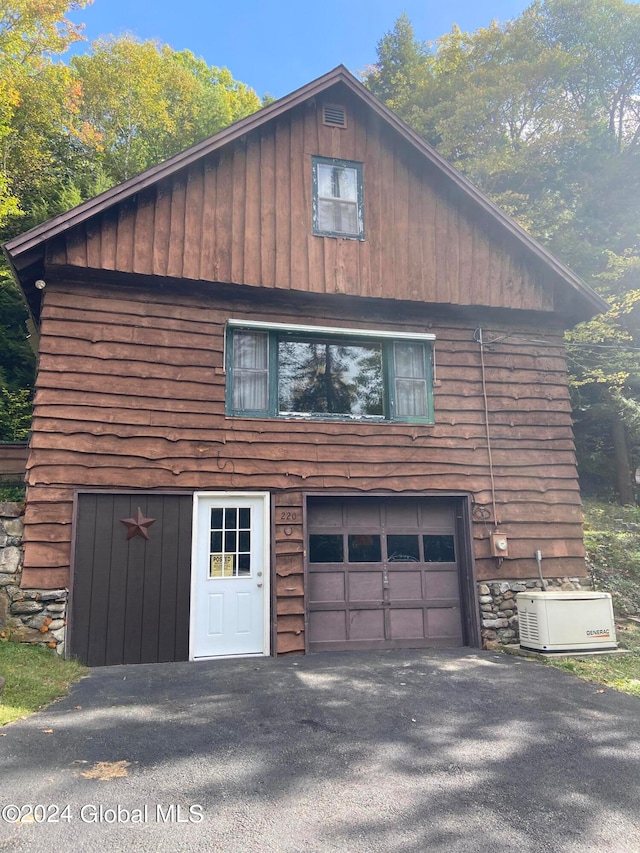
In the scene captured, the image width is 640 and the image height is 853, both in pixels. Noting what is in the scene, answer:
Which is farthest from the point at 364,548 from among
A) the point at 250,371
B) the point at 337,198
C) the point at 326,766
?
the point at 337,198

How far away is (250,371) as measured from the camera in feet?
26.8

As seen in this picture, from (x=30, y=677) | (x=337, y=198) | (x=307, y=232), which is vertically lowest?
(x=30, y=677)

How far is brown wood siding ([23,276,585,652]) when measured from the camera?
24.0ft

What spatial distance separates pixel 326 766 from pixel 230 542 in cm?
403

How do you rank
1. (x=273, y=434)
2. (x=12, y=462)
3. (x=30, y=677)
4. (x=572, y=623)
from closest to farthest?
(x=30, y=677)
(x=572, y=623)
(x=273, y=434)
(x=12, y=462)

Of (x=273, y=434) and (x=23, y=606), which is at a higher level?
(x=273, y=434)

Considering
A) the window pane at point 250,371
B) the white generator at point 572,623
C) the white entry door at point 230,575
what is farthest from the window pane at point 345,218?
the white generator at point 572,623

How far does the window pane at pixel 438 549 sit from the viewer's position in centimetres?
848

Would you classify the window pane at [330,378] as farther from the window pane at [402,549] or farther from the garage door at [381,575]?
the window pane at [402,549]

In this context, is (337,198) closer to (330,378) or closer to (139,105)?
(330,378)

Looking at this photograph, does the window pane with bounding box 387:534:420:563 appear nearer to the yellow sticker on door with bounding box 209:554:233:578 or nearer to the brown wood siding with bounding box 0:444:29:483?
the yellow sticker on door with bounding box 209:554:233:578

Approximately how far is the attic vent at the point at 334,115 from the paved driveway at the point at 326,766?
763 centimetres

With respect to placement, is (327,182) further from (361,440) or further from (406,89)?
(406,89)

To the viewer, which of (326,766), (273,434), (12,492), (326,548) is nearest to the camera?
(326,766)
